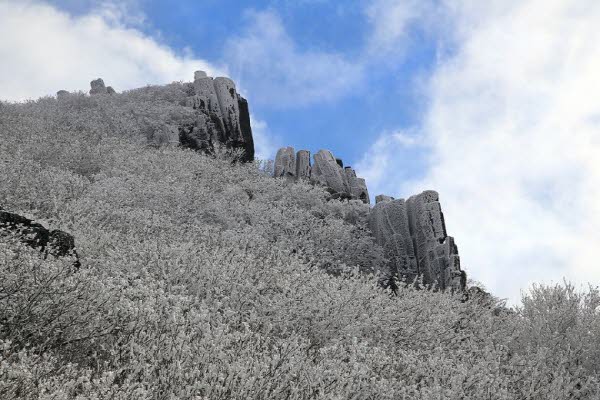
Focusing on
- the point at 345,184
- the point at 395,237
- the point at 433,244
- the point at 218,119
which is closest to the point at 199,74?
the point at 218,119

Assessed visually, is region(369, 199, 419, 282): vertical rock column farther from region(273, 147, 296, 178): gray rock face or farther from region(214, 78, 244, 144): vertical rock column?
region(214, 78, 244, 144): vertical rock column

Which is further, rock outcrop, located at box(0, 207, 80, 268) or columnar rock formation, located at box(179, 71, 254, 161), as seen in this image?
columnar rock formation, located at box(179, 71, 254, 161)

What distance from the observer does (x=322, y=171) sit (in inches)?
1367

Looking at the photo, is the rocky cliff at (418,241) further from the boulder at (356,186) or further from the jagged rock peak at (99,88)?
the jagged rock peak at (99,88)

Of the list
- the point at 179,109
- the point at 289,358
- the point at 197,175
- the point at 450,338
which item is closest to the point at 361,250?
the point at 197,175

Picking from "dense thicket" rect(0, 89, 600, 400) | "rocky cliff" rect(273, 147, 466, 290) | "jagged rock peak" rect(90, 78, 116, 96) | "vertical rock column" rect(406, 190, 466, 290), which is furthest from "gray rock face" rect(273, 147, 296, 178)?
"jagged rock peak" rect(90, 78, 116, 96)

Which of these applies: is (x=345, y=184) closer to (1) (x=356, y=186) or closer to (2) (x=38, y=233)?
(1) (x=356, y=186)

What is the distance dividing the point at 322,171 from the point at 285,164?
8.93 ft

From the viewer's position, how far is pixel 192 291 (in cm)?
970

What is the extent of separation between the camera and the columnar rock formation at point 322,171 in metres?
34.1

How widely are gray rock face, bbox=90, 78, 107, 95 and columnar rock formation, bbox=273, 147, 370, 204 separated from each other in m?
22.2

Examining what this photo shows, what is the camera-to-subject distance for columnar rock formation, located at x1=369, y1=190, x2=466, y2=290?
2206 cm

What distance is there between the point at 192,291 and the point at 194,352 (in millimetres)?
3571

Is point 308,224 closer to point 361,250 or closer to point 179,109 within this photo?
point 361,250
